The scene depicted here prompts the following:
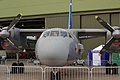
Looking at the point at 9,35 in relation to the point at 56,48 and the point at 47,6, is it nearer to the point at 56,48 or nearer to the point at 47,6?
the point at 56,48

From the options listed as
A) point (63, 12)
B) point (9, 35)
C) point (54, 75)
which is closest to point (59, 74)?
point (54, 75)

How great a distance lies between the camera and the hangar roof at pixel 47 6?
36.7m

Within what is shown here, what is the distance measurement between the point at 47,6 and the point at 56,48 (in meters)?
30.4

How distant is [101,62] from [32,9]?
1831cm

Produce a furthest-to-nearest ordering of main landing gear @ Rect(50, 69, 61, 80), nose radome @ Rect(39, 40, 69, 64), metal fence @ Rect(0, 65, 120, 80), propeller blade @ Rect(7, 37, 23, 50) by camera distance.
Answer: propeller blade @ Rect(7, 37, 23, 50)
metal fence @ Rect(0, 65, 120, 80)
main landing gear @ Rect(50, 69, 61, 80)
nose radome @ Rect(39, 40, 69, 64)

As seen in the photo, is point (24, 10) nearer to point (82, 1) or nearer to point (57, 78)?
point (82, 1)

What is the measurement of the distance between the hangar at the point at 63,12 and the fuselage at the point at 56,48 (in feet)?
79.8

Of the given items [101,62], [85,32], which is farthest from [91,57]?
[85,32]

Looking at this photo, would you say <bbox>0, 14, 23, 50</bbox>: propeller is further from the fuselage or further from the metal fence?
the fuselage

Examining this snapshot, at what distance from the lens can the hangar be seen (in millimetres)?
36656

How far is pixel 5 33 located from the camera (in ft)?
53.0

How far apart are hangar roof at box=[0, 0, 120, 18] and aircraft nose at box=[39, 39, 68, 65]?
83.5ft

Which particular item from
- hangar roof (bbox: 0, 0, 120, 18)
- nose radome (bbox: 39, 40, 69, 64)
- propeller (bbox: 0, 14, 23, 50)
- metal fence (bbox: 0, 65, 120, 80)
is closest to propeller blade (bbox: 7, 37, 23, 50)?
propeller (bbox: 0, 14, 23, 50)

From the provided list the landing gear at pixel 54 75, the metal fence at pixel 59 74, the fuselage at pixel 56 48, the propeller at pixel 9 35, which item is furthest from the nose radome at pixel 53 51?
the propeller at pixel 9 35
